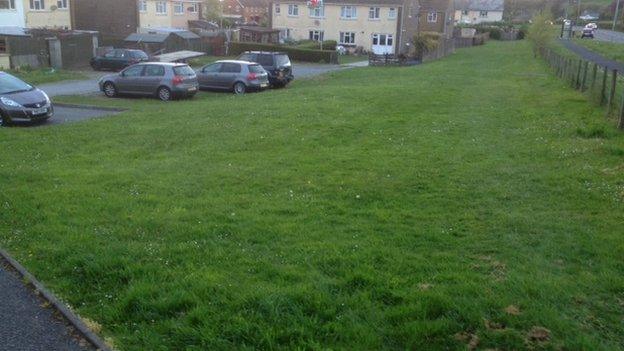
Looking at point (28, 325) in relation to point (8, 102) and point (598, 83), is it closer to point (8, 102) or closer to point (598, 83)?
point (8, 102)

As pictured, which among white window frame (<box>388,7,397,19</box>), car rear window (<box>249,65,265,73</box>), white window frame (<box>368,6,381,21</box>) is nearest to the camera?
car rear window (<box>249,65,265,73</box>)

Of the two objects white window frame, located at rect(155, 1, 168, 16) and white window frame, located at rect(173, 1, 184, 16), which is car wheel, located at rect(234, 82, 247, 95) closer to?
white window frame, located at rect(155, 1, 168, 16)

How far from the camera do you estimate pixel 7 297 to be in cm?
543

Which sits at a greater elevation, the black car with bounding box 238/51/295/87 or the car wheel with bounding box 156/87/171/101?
the black car with bounding box 238/51/295/87

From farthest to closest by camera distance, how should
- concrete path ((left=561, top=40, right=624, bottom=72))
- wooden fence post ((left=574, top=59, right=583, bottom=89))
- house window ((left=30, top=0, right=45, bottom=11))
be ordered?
house window ((left=30, top=0, right=45, bottom=11)) < concrete path ((left=561, top=40, right=624, bottom=72)) < wooden fence post ((left=574, top=59, right=583, bottom=89))

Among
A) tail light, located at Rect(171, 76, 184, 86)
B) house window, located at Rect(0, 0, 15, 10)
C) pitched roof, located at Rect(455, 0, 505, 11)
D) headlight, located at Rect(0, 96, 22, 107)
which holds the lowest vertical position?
tail light, located at Rect(171, 76, 184, 86)

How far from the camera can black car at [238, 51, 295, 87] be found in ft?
98.1

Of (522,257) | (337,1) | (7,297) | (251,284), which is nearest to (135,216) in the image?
(7,297)

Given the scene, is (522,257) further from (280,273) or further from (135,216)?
(135,216)

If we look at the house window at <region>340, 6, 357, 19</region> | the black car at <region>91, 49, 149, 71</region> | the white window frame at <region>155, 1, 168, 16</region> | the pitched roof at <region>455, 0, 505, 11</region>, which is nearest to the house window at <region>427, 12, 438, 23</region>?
the house window at <region>340, 6, 357, 19</region>

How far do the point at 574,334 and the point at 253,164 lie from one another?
680 centimetres

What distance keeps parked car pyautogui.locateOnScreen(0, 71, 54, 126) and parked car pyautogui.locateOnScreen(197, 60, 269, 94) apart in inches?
425

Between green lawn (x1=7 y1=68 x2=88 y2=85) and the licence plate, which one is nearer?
the licence plate

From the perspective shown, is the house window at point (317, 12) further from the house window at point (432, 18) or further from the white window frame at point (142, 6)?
the house window at point (432, 18)
